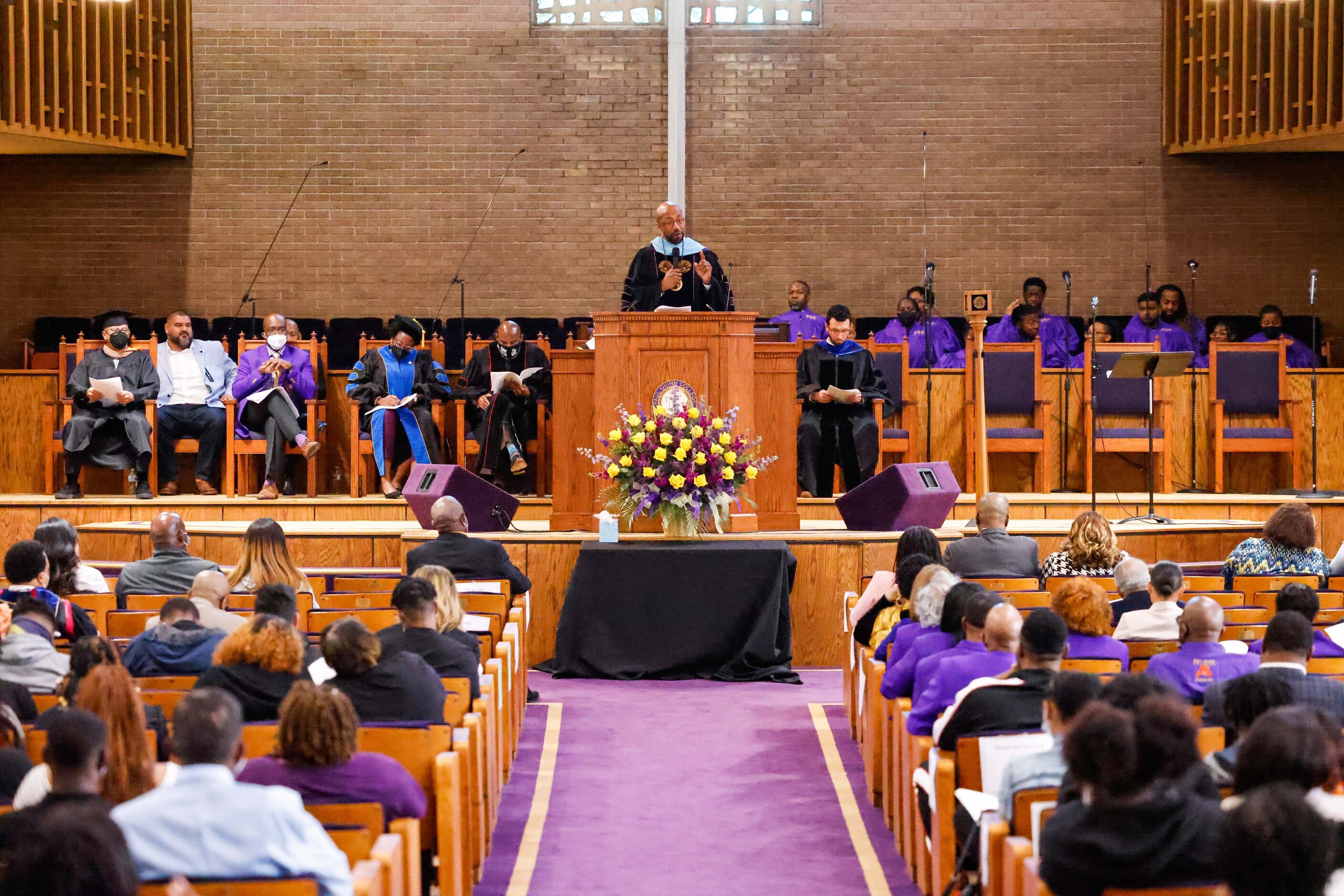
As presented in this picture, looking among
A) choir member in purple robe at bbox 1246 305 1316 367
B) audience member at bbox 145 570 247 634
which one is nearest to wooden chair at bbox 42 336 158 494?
audience member at bbox 145 570 247 634

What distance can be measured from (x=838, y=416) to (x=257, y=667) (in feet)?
21.1

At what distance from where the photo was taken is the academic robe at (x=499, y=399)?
33.4 ft


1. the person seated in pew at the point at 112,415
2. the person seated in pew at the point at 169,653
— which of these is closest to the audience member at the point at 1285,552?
the person seated in pew at the point at 169,653

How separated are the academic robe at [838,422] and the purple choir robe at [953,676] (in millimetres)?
5581

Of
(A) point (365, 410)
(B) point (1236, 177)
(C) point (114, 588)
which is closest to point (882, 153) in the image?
(B) point (1236, 177)

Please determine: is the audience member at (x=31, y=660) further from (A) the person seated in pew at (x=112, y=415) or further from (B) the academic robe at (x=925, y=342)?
(B) the academic robe at (x=925, y=342)

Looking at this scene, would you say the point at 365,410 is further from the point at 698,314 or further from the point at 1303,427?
the point at 1303,427

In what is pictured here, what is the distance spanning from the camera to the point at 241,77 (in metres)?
12.7

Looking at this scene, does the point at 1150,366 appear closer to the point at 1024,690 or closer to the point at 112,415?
the point at 1024,690

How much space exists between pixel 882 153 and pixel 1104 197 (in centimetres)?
195

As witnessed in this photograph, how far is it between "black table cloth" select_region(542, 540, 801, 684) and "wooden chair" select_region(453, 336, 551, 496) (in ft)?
9.83

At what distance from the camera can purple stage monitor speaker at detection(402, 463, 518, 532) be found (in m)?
8.20

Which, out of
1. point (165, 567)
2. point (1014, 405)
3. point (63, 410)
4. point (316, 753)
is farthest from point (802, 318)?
point (316, 753)

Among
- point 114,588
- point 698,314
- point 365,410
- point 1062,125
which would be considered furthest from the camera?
point 1062,125
